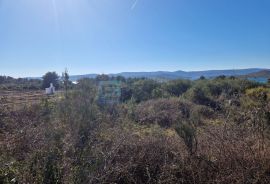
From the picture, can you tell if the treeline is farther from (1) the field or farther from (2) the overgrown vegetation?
(2) the overgrown vegetation

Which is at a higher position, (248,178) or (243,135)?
(243,135)

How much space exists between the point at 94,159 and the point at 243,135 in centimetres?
271

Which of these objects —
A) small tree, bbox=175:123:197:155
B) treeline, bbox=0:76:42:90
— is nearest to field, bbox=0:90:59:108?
small tree, bbox=175:123:197:155

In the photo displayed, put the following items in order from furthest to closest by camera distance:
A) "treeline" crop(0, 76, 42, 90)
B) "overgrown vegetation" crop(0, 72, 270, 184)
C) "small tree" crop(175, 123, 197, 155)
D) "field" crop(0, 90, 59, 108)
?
"treeline" crop(0, 76, 42, 90) → "field" crop(0, 90, 59, 108) → "small tree" crop(175, 123, 197, 155) → "overgrown vegetation" crop(0, 72, 270, 184)

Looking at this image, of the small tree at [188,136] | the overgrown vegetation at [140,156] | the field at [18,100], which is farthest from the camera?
the field at [18,100]

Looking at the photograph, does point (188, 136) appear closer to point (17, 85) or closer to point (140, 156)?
point (140, 156)

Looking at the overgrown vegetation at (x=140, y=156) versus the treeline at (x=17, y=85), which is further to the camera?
the treeline at (x=17, y=85)

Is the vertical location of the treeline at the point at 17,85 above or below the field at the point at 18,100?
below

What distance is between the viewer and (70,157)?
5.37 meters

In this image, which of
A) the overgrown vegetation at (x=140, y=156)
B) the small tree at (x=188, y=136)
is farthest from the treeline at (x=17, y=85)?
the small tree at (x=188, y=136)

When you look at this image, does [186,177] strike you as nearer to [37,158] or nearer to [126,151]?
[126,151]

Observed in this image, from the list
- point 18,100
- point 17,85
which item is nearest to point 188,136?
point 18,100

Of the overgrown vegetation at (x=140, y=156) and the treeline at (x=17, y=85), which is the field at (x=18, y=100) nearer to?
the overgrown vegetation at (x=140, y=156)

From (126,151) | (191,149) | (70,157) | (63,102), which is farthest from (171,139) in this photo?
(63,102)
